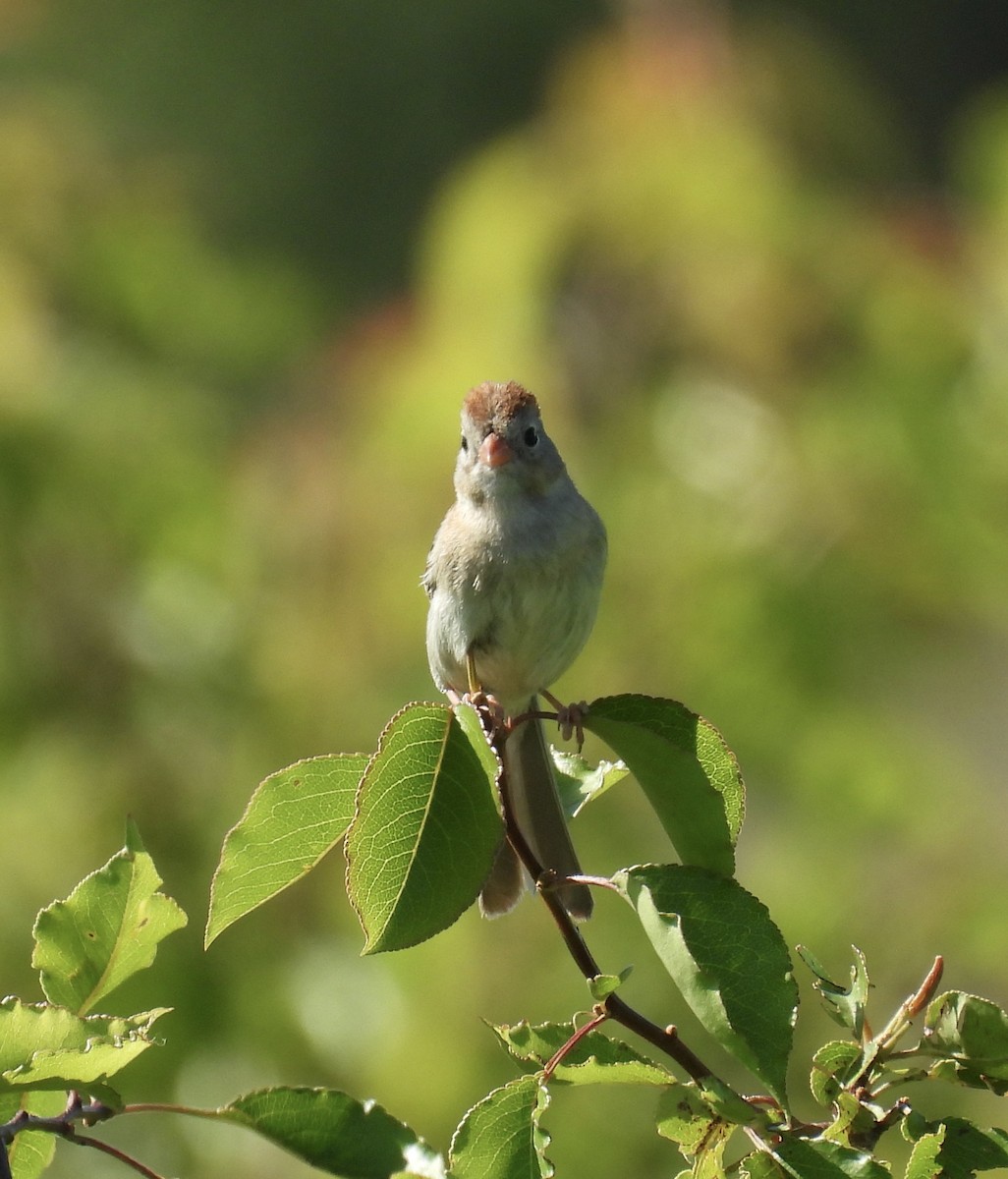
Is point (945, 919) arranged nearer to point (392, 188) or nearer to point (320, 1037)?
point (320, 1037)

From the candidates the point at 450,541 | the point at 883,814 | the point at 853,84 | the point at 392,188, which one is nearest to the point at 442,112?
the point at 392,188

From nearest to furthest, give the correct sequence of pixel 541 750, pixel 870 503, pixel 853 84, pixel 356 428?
pixel 541 750 < pixel 870 503 < pixel 356 428 < pixel 853 84

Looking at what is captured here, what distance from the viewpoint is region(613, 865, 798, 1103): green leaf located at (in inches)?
47.5

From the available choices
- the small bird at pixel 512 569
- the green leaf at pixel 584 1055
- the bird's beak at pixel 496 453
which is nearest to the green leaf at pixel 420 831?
the green leaf at pixel 584 1055

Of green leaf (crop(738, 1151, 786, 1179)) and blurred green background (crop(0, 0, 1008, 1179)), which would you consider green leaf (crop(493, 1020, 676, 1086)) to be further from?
blurred green background (crop(0, 0, 1008, 1179))

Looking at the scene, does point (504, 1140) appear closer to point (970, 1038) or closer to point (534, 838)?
point (970, 1038)

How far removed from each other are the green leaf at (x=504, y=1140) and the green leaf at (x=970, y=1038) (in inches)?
12.8

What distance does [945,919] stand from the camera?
3.69m

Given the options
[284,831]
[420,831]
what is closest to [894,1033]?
[420,831]

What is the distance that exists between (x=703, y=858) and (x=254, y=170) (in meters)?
12.1

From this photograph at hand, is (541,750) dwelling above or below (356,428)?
below

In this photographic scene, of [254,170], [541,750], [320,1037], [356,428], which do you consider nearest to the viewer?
[541,750]

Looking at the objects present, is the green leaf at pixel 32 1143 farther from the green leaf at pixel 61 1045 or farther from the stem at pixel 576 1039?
the stem at pixel 576 1039

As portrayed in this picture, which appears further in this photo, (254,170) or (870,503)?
(254,170)
